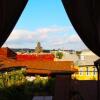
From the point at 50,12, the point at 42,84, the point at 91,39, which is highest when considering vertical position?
the point at 50,12

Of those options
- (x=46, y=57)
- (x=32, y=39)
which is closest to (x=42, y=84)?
(x=32, y=39)

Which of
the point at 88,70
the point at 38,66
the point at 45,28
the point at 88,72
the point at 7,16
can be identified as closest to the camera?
the point at 7,16

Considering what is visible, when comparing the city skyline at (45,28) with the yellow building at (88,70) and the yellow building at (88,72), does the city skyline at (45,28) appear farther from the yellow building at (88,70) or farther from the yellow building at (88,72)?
the yellow building at (88,72)

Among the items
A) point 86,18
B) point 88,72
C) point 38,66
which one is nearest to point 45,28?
point 86,18

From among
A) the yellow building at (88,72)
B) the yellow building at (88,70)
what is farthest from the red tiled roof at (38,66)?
A: the yellow building at (88,72)

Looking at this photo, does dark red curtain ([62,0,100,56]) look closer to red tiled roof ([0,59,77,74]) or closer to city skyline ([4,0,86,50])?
city skyline ([4,0,86,50])

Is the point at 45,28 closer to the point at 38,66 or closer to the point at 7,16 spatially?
the point at 7,16

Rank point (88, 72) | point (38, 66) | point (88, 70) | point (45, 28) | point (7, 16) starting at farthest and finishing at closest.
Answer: point (38, 66) < point (88, 72) < point (88, 70) < point (45, 28) < point (7, 16)

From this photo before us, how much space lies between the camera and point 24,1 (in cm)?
329

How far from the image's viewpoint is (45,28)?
4402mm

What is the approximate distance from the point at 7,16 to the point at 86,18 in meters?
0.71

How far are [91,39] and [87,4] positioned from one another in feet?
1.04

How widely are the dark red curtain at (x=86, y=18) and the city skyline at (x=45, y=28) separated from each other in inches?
2.1

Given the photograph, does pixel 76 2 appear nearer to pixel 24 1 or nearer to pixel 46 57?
pixel 24 1
